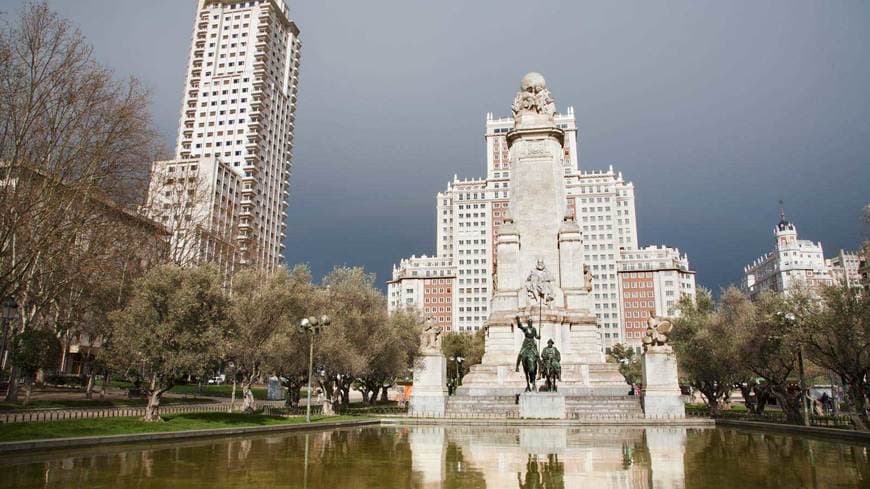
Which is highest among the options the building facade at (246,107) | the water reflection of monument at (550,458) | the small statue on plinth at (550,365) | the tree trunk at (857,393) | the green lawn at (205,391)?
the building facade at (246,107)

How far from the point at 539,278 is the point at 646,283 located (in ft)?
347

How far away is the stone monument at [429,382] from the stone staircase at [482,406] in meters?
0.76

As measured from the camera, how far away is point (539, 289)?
122 ft

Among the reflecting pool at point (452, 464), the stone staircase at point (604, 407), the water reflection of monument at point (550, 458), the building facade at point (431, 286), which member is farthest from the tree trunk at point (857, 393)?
the building facade at point (431, 286)

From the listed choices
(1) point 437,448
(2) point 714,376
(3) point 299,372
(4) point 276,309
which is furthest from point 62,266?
(2) point 714,376

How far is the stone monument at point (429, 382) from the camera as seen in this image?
31.2 meters

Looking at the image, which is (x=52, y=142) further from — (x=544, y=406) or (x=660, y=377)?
(x=660, y=377)

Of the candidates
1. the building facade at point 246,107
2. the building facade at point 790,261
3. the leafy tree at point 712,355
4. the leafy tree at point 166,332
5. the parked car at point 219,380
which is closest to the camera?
the leafy tree at point 166,332

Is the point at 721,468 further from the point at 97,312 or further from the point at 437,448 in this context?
the point at 97,312

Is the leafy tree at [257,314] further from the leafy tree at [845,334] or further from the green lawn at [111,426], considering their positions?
the leafy tree at [845,334]

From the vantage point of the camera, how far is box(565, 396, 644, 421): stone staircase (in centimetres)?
2959

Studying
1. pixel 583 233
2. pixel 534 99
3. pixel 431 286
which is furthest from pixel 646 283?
pixel 534 99

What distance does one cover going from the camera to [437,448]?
16359 millimetres

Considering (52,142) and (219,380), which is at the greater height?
(52,142)
